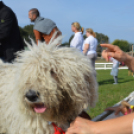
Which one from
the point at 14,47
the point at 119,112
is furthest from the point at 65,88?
the point at 14,47

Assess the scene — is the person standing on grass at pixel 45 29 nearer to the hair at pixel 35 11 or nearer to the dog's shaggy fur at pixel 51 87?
the hair at pixel 35 11

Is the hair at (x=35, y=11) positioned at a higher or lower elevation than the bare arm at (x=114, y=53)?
higher

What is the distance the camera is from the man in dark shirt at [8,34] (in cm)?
338

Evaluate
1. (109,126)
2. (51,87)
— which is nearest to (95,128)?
(109,126)

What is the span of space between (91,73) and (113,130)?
0.86 metres

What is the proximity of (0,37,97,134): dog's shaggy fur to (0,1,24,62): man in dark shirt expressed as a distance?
142cm

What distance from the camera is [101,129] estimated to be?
135 cm

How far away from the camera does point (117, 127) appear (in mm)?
1301

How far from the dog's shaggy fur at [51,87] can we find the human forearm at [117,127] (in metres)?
0.54

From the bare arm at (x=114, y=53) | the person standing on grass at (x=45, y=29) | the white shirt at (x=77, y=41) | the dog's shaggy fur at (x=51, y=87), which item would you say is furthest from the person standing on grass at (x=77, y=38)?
the bare arm at (x=114, y=53)

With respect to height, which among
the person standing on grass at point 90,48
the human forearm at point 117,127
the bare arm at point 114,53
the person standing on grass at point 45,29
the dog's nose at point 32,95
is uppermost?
the person standing on grass at point 45,29

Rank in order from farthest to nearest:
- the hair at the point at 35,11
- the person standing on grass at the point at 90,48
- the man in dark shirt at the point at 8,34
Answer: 1. the person standing on grass at the point at 90,48
2. the hair at the point at 35,11
3. the man in dark shirt at the point at 8,34

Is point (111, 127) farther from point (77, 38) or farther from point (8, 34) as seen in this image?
point (77, 38)

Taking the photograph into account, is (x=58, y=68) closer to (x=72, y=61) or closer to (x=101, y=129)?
(x=72, y=61)
